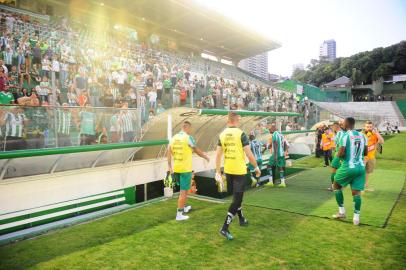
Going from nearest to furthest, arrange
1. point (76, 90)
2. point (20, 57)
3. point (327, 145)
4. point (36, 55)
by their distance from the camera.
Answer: point (76, 90) → point (20, 57) → point (36, 55) → point (327, 145)

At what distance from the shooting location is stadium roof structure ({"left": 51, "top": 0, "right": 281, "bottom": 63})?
2531 centimetres

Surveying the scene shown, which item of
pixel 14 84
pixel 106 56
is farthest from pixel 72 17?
pixel 14 84

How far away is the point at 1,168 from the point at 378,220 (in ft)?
25.4

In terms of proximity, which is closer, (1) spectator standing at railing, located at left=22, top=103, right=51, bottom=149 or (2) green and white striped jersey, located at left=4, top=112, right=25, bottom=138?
(2) green and white striped jersey, located at left=4, top=112, right=25, bottom=138

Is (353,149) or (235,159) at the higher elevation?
(353,149)

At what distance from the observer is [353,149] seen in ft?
19.5

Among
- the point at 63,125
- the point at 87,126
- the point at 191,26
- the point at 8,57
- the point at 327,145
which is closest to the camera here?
the point at 63,125

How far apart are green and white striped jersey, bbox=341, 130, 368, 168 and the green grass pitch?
127 centimetres

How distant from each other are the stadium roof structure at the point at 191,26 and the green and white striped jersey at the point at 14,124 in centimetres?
1931

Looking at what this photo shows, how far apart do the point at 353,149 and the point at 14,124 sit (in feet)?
22.6

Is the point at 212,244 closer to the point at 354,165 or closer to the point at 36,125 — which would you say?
the point at 354,165

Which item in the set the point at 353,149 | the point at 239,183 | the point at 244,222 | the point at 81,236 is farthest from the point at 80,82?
the point at 353,149

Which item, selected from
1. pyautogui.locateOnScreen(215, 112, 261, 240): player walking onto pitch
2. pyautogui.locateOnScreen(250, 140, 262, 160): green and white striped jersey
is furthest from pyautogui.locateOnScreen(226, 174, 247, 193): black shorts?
pyautogui.locateOnScreen(250, 140, 262, 160): green and white striped jersey

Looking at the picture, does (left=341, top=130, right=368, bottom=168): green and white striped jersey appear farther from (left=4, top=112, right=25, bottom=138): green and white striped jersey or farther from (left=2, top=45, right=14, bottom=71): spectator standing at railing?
(left=2, top=45, right=14, bottom=71): spectator standing at railing
